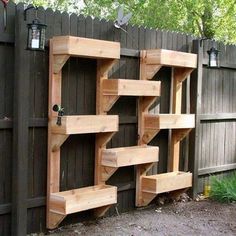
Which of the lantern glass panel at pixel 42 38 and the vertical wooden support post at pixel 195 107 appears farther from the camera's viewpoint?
the vertical wooden support post at pixel 195 107

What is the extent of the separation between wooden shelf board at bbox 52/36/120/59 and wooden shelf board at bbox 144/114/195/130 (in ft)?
3.27

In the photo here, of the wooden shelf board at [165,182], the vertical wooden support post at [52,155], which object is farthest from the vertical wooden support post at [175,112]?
the vertical wooden support post at [52,155]

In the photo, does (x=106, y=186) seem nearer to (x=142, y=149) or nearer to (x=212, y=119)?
(x=142, y=149)

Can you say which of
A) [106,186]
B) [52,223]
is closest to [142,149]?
[106,186]

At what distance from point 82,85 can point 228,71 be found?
2.91 m

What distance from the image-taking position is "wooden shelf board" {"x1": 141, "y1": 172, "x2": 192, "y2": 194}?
5.16m

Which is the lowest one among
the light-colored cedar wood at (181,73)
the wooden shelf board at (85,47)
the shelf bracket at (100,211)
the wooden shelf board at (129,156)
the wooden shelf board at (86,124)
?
the shelf bracket at (100,211)

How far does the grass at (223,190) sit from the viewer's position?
5.91 meters

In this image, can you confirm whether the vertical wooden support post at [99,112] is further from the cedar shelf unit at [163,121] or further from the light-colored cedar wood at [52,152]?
the cedar shelf unit at [163,121]

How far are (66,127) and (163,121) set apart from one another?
4.88 ft

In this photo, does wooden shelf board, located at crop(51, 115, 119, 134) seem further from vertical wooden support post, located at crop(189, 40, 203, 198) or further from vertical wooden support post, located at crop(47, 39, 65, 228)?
vertical wooden support post, located at crop(189, 40, 203, 198)

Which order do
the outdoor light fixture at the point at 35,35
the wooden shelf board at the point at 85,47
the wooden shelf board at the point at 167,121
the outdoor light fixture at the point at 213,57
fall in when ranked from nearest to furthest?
the outdoor light fixture at the point at 35,35
the wooden shelf board at the point at 85,47
the wooden shelf board at the point at 167,121
the outdoor light fixture at the point at 213,57

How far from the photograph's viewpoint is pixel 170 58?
17.0 feet

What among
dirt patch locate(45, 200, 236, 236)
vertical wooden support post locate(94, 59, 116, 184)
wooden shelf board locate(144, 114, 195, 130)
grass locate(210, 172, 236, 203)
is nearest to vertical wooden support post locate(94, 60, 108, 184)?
vertical wooden support post locate(94, 59, 116, 184)
